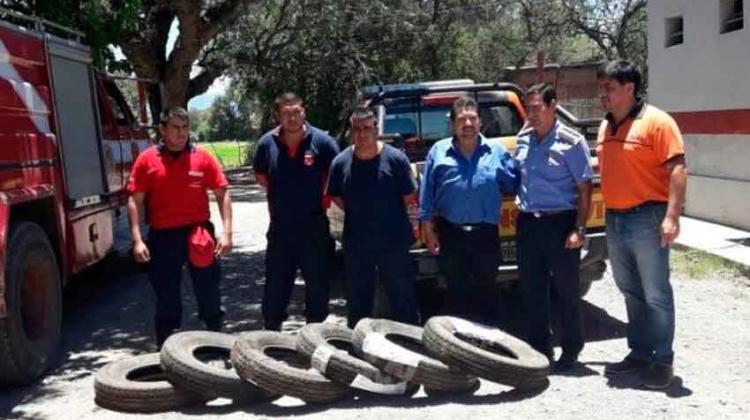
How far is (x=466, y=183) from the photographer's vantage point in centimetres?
530

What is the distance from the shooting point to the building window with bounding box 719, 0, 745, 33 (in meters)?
11.1

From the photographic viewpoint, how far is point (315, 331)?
507 cm

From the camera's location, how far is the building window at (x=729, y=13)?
11109mm

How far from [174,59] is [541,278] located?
10.8m

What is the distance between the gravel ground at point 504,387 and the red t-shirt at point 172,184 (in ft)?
3.89

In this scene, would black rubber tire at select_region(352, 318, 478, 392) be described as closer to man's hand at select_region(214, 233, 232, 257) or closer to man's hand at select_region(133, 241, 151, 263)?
man's hand at select_region(214, 233, 232, 257)

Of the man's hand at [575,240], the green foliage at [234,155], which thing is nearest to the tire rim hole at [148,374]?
the man's hand at [575,240]

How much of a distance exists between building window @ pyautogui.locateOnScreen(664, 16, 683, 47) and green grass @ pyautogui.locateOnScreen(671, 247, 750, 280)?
448 cm

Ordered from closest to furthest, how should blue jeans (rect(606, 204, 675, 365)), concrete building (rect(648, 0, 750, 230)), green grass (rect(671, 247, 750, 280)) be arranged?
blue jeans (rect(606, 204, 675, 365))
green grass (rect(671, 247, 750, 280))
concrete building (rect(648, 0, 750, 230))

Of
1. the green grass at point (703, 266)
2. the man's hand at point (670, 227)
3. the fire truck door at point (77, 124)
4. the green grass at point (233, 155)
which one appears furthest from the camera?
the green grass at point (233, 155)

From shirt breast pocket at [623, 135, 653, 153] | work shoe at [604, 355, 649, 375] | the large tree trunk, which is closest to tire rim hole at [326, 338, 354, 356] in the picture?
work shoe at [604, 355, 649, 375]

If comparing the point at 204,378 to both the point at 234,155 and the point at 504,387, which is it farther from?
the point at 234,155

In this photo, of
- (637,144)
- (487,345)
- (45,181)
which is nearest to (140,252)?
(45,181)

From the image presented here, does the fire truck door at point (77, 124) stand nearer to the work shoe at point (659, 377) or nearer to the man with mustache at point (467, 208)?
the man with mustache at point (467, 208)
